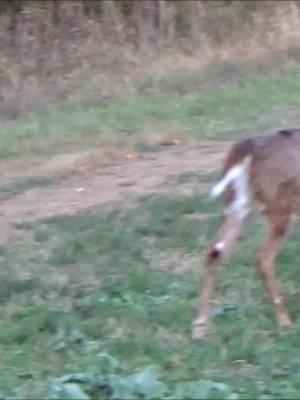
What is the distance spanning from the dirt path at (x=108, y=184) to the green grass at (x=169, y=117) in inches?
33.7

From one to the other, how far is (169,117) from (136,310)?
6.94 metres

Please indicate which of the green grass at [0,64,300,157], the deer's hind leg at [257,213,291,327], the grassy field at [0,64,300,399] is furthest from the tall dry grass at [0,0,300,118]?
the deer's hind leg at [257,213,291,327]

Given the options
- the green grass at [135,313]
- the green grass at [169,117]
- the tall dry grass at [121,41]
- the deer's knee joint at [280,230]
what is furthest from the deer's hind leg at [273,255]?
the tall dry grass at [121,41]

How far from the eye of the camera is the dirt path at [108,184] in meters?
9.39

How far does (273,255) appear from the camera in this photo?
22.2 feet

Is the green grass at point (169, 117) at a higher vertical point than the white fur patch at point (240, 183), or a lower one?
lower

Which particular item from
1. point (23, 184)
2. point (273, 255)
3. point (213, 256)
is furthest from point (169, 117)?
point (213, 256)

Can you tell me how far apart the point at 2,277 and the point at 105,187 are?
264 cm

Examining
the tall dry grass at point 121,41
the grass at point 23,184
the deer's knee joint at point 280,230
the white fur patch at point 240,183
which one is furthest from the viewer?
the tall dry grass at point 121,41

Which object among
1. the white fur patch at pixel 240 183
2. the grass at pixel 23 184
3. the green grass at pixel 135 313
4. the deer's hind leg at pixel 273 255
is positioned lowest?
the grass at pixel 23 184

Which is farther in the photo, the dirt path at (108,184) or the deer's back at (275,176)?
the dirt path at (108,184)

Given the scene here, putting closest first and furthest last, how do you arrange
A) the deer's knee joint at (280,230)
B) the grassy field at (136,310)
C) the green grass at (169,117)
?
1. the grassy field at (136,310)
2. the deer's knee joint at (280,230)
3. the green grass at (169,117)

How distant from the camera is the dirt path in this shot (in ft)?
30.8

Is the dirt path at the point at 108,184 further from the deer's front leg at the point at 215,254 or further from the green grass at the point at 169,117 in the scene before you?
the deer's front leg at the point at 215,254
